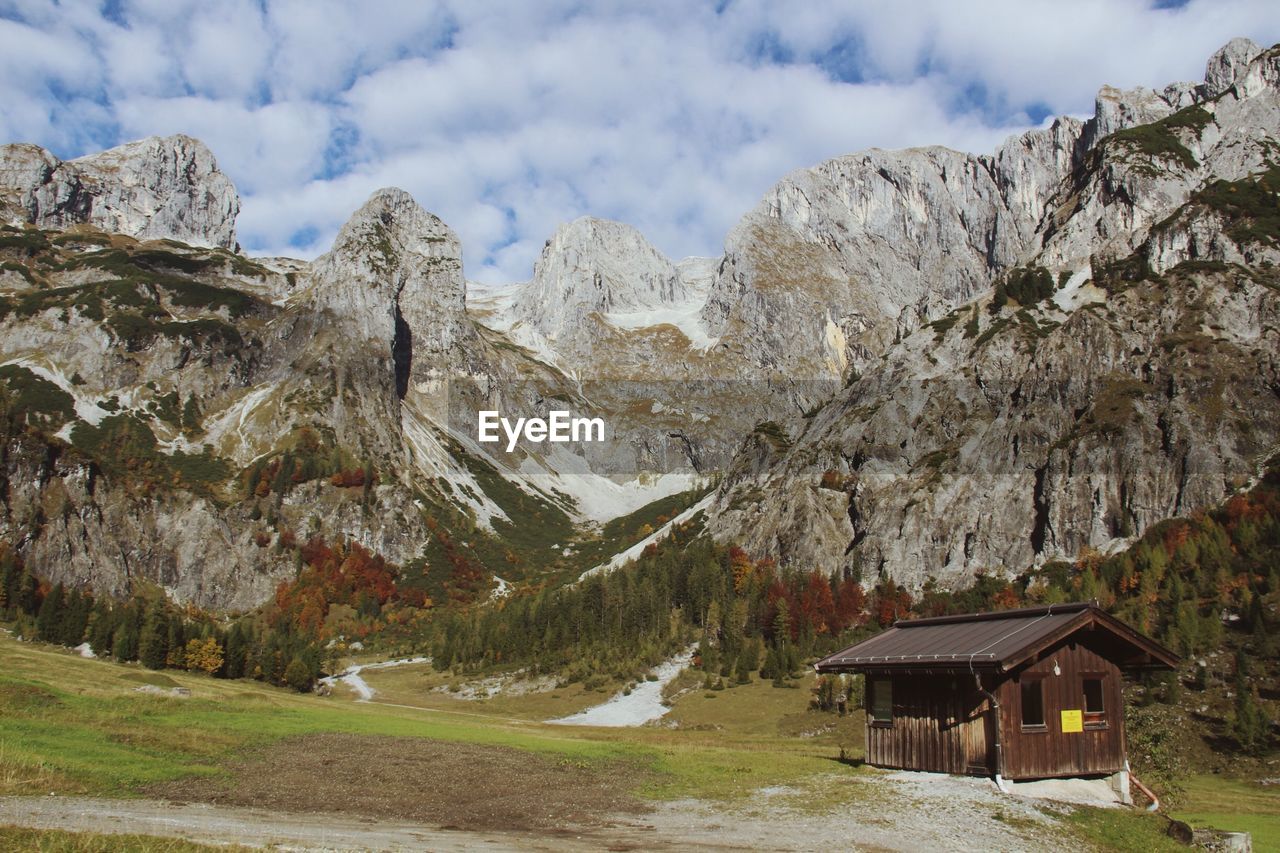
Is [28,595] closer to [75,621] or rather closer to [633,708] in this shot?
[75,621]

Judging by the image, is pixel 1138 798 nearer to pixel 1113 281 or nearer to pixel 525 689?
pixel 525 689

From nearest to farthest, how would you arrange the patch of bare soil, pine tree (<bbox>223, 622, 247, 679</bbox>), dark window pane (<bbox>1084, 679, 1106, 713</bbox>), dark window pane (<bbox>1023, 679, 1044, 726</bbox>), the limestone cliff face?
1. the patch of bare soil
2. dark window pane (<bbox>1023, 679, 1044, 726</bbox>)
3. dark window pane (<bbox>1084, 679, 1106, 713</bbox>)
4. pine tree (<bbox>223, 622, 247, 679</bbox>)
5. the limestone cliff face

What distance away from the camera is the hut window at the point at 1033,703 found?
32.2 m

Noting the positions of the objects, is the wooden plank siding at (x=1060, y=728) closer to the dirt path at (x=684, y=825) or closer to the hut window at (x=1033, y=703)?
the hut window at (x=1033, y=703)

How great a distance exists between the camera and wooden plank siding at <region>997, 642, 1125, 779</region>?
31.6m

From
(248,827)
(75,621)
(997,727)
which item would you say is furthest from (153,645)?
(997,727)

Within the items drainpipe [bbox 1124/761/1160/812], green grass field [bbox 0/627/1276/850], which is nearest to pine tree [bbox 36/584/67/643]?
green grass field [bbox 0/627/1276/850]

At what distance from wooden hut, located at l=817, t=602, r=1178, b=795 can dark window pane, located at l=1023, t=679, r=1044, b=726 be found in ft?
0.12

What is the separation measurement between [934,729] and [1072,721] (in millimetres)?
5111

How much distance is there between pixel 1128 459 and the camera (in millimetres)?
137000

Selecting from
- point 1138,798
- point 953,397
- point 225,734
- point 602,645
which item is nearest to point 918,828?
point 1138,798

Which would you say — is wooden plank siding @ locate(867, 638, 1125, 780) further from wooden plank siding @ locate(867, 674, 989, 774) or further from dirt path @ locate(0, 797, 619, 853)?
dirt path @ locate(0, 797, 619, 853)

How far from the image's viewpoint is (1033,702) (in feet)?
107

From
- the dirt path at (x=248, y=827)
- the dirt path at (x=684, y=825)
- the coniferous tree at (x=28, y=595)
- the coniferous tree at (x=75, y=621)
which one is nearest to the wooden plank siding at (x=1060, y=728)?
the dirt path at (x=684, y=825)
